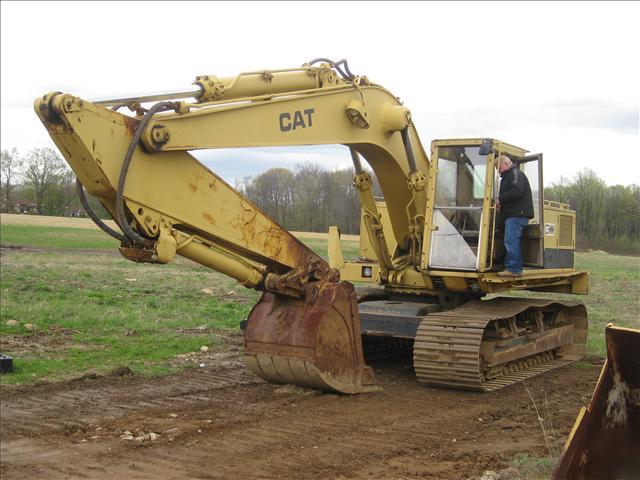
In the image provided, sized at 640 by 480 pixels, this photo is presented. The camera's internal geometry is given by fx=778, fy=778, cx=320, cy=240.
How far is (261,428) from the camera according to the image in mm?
6980

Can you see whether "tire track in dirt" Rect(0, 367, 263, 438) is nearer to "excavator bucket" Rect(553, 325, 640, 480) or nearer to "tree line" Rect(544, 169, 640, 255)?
"excavator bucket" Rect(553, 325, 640, 480)

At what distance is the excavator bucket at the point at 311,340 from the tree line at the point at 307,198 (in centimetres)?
213

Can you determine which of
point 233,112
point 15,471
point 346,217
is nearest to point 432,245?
point 233,112

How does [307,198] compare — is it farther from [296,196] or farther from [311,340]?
[311,340]

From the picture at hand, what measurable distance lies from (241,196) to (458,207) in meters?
3.17

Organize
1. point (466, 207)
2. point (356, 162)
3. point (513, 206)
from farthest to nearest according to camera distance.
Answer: point (356, 162) < point (466, 207) < point (513, 206)

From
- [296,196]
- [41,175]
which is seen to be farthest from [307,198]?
[41,175]

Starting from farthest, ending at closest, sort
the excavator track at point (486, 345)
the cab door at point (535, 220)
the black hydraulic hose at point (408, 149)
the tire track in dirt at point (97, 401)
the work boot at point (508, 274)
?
the cab door at point (535, 220) → the black hydraulic hose at point (408, 149) → the work boot at point (508, 274) → the excavator track at point (486, 345) → the tire track in dirt at point (97, 401)

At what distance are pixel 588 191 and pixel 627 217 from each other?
240cm

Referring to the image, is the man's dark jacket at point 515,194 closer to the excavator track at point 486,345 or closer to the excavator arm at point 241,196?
the excavator arm at point 241,196

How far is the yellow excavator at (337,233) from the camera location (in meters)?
6.56

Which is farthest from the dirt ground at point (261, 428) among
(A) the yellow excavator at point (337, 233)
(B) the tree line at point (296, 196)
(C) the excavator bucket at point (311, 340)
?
(B) the tree line at point (296, 196)

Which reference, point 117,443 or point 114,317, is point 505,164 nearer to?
point 117,443

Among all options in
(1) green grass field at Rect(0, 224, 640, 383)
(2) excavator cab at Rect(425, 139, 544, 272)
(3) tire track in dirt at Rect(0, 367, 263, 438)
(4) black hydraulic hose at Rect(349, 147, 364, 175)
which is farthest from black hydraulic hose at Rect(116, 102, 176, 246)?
(2) excavator cab at Rect(425, 139, 544, 272)
